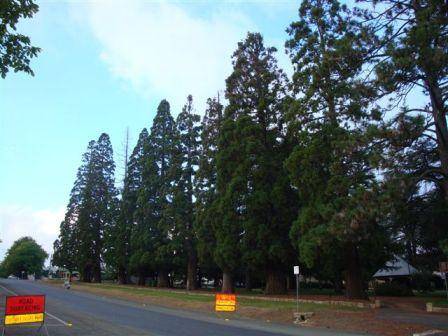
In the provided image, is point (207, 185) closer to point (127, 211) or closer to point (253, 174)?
point (253, 174)

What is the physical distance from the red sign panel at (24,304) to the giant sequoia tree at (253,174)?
2150 centimetres

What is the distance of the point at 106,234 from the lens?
69.5m

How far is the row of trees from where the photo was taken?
65.2 ft

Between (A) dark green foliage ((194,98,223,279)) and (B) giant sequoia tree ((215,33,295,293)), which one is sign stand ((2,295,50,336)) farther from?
(A) dark green foliage ((194,98,223,279))

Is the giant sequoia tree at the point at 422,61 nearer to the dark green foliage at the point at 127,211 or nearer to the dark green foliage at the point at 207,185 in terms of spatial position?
the dark green foliage at the point at 207,185

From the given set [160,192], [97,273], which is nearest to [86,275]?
[97,273]

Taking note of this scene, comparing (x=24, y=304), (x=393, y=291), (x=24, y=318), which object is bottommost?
(x=24, y=318)

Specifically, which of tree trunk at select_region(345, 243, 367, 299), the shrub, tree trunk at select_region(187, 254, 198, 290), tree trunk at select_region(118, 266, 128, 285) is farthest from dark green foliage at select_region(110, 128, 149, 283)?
tree trunk at select_region(345, 243, 367, 299)

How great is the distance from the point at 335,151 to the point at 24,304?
1561 cm

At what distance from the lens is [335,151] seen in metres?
23.9

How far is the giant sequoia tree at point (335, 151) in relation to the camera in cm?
2088

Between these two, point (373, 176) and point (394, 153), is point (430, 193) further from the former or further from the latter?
point (394, 153)

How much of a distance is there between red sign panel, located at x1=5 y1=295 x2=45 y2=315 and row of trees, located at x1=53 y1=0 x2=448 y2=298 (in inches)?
491

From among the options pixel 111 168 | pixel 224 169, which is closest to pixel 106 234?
pixel 111 168
